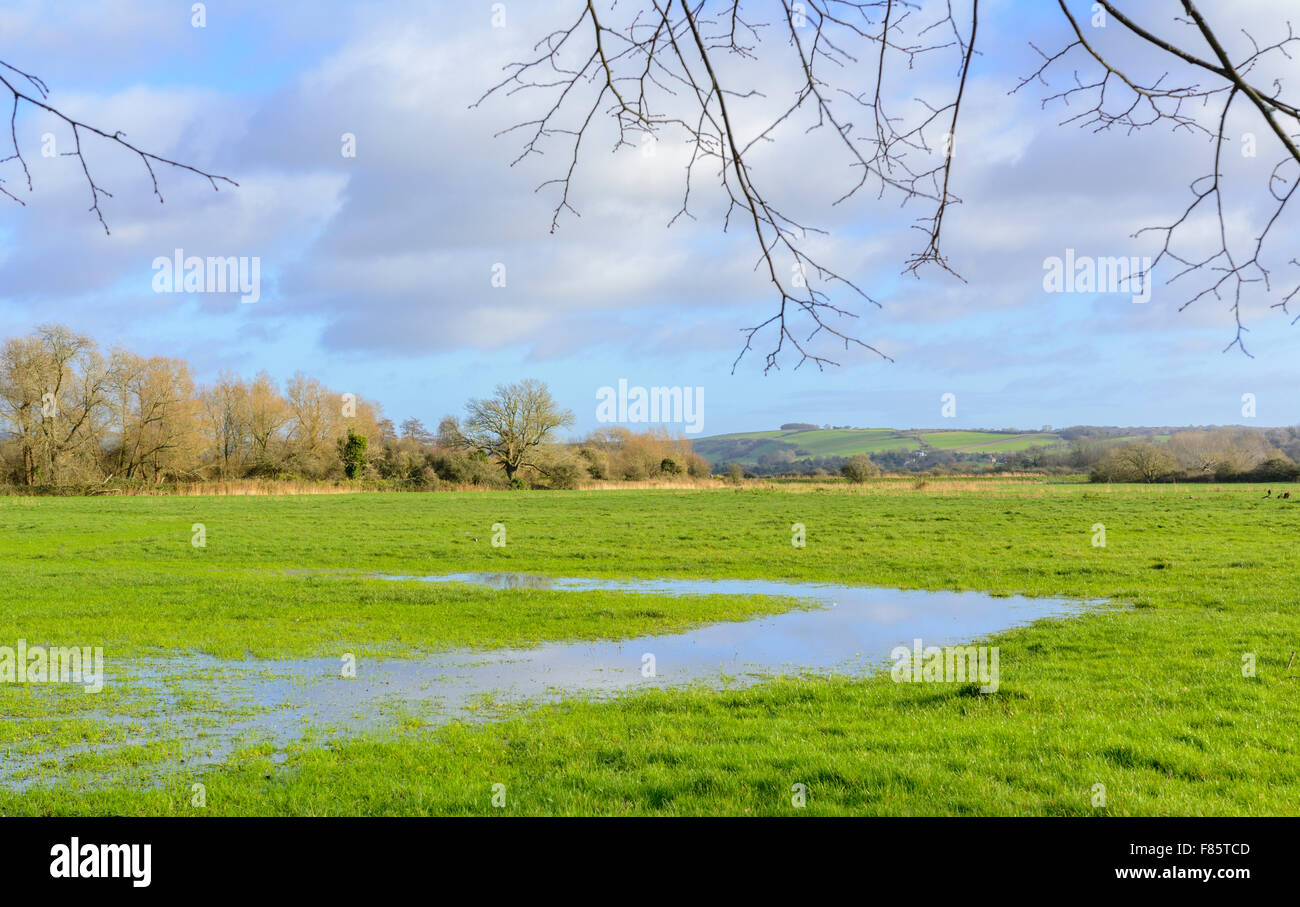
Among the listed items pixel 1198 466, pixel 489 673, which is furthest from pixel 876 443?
pixel 489 673

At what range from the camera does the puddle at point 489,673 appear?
321 inches

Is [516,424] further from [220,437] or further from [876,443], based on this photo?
[876,443]

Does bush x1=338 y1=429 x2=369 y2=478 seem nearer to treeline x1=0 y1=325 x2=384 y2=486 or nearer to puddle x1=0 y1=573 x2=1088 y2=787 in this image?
treeline x1=0 y1=325 x2=384 y2=486

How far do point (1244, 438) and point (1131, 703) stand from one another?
3801 inches

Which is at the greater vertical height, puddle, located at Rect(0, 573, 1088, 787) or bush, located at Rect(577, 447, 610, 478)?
bush, located at Rect(577, 447, 610, 478)

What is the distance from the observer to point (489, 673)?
10.9 m

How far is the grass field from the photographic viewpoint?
5895 mm

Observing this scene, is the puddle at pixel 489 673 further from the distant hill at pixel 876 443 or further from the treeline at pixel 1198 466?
the distant hill at pixel 876 443

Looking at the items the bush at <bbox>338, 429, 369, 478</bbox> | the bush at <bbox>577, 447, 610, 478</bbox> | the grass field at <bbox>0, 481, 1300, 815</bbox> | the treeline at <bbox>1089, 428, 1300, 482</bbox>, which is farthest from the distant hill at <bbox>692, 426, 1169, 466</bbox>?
the grass field at <bbox>0, 481, 1300, 815</bbox>

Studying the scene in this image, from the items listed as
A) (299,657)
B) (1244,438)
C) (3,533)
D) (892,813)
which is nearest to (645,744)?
(892,813)

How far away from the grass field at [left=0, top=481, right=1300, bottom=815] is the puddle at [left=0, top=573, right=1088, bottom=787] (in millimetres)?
453

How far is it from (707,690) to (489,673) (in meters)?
2.91
